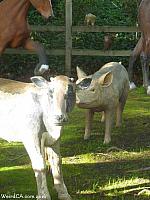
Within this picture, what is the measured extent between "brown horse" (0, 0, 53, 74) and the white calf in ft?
11.3

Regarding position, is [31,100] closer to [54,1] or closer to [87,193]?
[87,193]

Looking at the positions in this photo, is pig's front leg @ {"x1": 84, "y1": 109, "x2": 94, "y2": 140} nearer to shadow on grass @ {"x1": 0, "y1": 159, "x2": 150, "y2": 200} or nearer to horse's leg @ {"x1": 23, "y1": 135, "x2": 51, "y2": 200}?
shadow on grass @ {"x1": 0, "y1": 159, "x2": 150, "y2": 200}

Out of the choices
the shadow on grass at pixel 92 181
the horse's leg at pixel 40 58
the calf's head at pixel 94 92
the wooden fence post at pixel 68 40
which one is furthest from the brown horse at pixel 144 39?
the shadow on grass at pixel 92 181

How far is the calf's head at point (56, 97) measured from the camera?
3699mm

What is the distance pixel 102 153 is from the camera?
217 inches

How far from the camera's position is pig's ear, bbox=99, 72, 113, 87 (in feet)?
18.2

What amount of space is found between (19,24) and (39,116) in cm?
395

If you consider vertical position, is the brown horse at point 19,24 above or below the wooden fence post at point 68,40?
above

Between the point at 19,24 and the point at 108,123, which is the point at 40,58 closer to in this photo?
the point at 19,24

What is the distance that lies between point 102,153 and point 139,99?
3470 mm

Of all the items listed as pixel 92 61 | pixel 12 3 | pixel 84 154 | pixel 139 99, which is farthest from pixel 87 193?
pixel 92 61

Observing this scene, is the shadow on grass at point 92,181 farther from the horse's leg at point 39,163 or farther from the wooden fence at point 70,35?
the wooden fence at point 70,35

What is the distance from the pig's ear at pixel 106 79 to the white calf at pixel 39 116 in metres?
1.70

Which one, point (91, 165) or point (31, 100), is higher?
point (31, 100)
